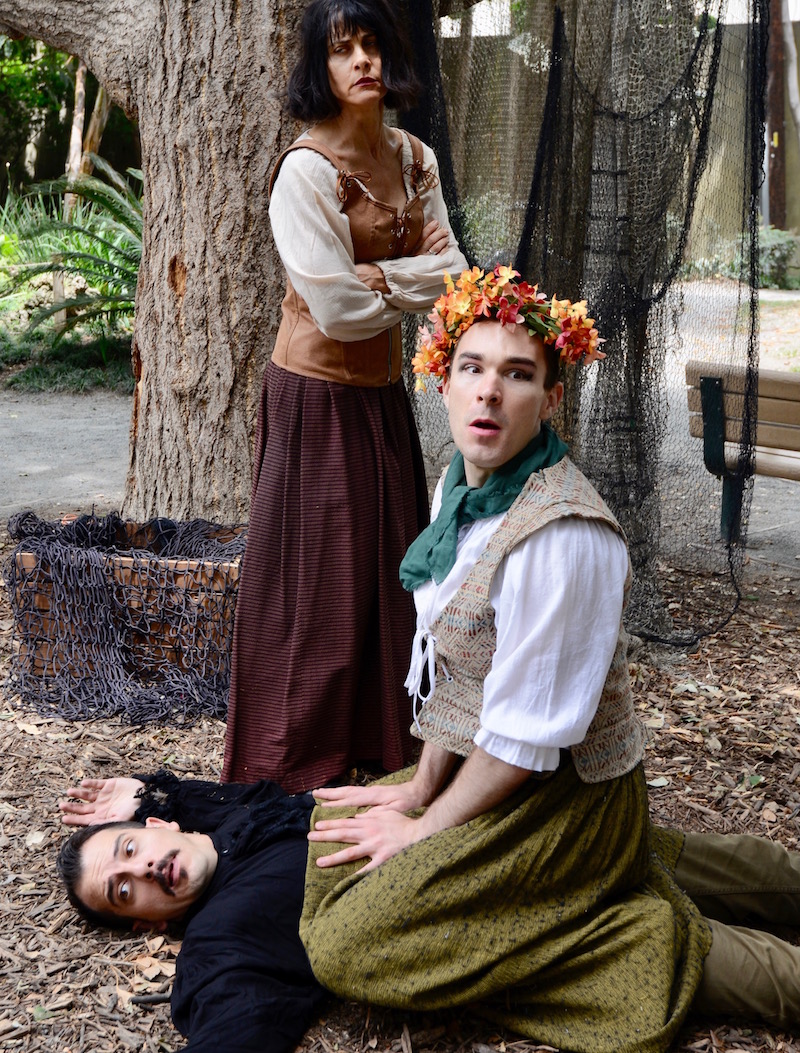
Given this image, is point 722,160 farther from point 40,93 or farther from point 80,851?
point 40,93

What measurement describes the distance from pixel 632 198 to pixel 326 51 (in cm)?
131

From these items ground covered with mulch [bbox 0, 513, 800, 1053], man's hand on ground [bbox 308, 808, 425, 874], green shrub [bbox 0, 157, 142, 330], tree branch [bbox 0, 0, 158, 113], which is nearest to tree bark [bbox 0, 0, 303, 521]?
tree branch [bbox 0, 0, 158, 113]

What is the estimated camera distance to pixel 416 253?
2.96 meters

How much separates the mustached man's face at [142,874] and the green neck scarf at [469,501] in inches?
31.6

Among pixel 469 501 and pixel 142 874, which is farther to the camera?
pixel 142 874

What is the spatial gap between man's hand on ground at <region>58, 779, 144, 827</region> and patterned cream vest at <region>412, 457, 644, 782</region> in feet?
3.09

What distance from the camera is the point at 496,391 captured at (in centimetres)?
190

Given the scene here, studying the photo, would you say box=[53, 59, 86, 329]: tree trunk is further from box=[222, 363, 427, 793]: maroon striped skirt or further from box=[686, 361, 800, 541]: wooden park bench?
box=[222, 363, 427, 793]: maroon striped skirt

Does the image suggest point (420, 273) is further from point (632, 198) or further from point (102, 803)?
point (102, 803)

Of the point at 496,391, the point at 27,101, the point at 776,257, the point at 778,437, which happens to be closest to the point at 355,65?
the point at 496,391

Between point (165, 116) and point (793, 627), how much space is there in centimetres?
299

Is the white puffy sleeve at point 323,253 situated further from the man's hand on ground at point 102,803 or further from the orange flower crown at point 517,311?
the man's hand on ground at point 102,803

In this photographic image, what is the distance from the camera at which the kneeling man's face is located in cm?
191

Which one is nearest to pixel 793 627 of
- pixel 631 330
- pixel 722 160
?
pixel 631 330
